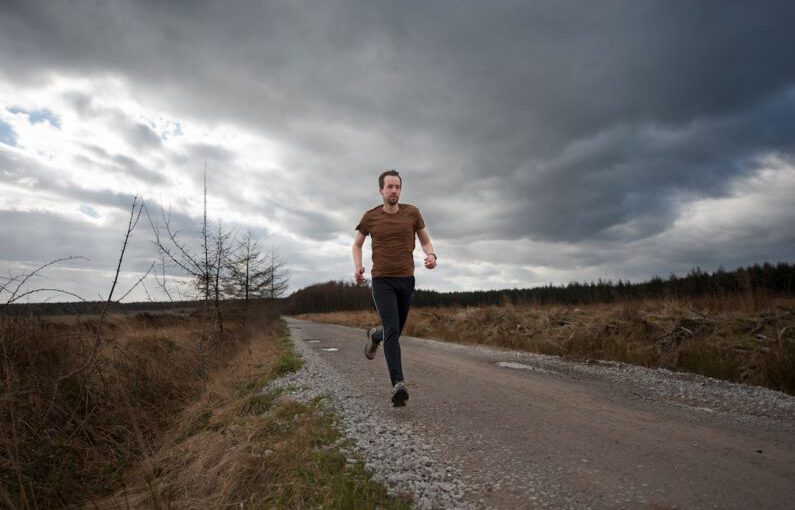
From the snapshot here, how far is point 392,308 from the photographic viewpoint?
17.0 ft

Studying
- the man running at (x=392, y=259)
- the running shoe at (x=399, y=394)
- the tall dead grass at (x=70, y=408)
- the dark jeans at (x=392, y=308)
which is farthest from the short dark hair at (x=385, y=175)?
the tall dead grass at (x=70, y=408)

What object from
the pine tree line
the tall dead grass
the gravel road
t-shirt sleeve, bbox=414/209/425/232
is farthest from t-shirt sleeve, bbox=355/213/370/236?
the pine tree line

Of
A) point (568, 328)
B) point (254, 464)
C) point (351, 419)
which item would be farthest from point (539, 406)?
point (568, 328)

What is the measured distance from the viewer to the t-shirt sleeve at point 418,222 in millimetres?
5438

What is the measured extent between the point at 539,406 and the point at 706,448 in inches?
68.4

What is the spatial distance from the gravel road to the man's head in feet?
7.87

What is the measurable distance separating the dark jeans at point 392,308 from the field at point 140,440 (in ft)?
3.10

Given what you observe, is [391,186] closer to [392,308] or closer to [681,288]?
[392,308]

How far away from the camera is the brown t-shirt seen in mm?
5234

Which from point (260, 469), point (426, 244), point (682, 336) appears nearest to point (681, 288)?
point (682, 336)

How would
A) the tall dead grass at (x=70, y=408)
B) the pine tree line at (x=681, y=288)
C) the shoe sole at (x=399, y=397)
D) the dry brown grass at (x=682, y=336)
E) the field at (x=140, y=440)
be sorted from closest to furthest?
the field at (x=140, y=440), the tall dead grass at (x=70, y=408), the shoe sole at (x=399, y=397), the dry brown grass at (x=682, y=336), the pine tree line at (x=681, y=288)

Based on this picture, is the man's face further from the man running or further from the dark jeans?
the dark jeans

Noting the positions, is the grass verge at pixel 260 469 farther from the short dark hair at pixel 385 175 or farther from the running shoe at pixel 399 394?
the short dark hair at pixel 385 175

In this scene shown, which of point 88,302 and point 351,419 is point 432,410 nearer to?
point 351,419
